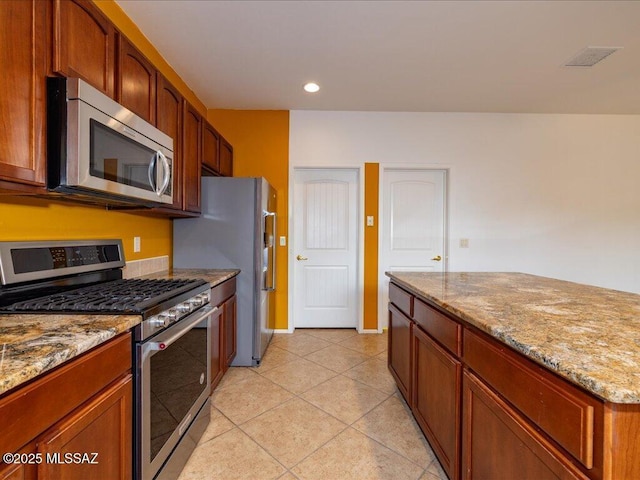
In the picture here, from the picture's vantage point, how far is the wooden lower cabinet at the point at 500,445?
77 centimetres

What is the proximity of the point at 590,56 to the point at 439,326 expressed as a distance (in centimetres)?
268

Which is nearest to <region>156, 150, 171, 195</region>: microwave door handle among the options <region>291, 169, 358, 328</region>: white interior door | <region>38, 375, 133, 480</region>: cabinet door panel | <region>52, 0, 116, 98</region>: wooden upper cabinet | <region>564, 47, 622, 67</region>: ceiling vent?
<region>52, 0, 116, 98</region>: wooden upper cabinet

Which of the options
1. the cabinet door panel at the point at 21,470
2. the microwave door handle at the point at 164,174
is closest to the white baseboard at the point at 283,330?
the microwave door handle at the point at 164,174

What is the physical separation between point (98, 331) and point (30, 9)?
1.15 m

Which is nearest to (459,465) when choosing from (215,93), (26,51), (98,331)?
(98,331)

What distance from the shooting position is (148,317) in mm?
1157

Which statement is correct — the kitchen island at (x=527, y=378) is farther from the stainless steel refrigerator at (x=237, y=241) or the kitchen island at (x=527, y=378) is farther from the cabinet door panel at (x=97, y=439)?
the stainless steel refrigerator at (x=237, y=241)

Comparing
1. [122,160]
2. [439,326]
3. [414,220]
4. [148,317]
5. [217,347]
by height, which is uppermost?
[122,160]

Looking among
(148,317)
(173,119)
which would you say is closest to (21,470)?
(148,317)

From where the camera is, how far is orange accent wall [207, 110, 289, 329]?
354 centimetres

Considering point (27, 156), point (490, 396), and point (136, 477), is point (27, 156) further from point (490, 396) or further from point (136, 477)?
point (490, 396)

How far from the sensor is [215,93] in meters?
3.14

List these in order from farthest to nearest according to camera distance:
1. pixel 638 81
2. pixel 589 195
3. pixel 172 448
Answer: pixel 589 195 → pixel 638 81 → pixel 172 448

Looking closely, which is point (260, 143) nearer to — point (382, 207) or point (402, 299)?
point (382, 207)
